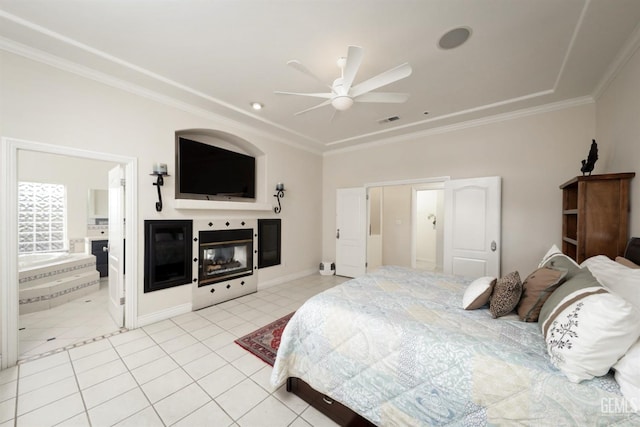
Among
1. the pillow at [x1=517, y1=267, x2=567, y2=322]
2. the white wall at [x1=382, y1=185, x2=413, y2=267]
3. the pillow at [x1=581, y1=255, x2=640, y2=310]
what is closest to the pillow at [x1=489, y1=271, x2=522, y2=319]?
the pillow at [x1=517, y1=267, x2=567, y2=322]

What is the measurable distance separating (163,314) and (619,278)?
4116mm

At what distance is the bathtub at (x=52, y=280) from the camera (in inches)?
123

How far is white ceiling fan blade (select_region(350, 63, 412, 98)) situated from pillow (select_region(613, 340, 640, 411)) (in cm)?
186

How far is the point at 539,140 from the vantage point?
10.5ft

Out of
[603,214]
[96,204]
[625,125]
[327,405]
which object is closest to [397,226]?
[603,214]

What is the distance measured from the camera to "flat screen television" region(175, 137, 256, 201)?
322 cm

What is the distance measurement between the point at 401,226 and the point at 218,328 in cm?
456

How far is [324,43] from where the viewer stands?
203cm

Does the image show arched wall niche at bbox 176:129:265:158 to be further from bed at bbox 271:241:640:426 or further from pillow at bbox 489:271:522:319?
pillow at bbox 489:271:522:319

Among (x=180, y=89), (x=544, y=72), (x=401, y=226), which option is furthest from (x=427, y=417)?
(x=401, y=226)

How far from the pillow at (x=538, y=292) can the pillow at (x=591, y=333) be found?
0.29 metres

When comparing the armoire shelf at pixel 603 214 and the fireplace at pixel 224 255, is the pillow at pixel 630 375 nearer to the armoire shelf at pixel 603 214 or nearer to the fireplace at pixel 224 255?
the armoire shelf at pixel 603 214

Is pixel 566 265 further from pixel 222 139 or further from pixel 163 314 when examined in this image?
pixel 222 139

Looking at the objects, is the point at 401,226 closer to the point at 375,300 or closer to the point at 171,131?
the point at 375,300
